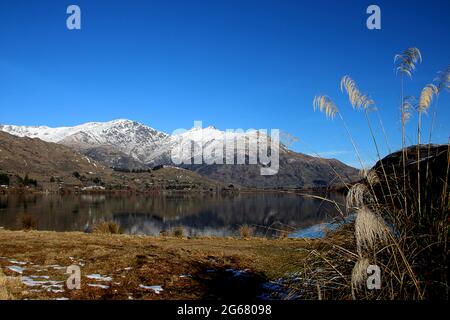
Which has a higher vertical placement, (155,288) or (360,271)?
(360,271)

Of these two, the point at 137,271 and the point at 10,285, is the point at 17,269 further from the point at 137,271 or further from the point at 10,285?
the point at 137,271

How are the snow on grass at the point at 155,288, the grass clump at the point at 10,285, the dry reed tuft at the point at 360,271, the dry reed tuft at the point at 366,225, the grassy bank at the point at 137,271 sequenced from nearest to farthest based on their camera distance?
the dry reed tuft at the point at 366,225
the dry reed tuft at the point at 360,271
the grass clump at the point at 10,285
the grassy bank at the point at 137,271
the snow on grass at the point at 155,288

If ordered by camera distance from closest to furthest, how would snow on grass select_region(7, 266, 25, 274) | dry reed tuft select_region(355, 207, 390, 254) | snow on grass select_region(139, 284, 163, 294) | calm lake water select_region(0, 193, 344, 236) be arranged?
dry reed tuft select_region(355, 207, 390, 254) < snow on grass select_region(139, 284, 163, 294) < snow on grass select_region(7, 266, 25, 274) < calm lake water select_region(0, 193, 344, 236)

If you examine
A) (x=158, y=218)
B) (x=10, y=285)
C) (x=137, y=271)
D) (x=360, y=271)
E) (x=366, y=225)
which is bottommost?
(x=158, y=218)

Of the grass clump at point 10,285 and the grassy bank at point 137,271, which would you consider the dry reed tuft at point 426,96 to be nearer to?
the grassy bank at point 137,271

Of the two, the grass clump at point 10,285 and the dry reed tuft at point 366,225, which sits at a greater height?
the dry reed tuft at point 366,225

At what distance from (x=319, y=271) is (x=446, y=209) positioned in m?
1.93

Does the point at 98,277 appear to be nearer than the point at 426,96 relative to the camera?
No

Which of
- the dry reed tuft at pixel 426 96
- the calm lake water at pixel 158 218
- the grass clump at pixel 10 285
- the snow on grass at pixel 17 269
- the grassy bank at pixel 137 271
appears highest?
the dry reed tuft at pixel 426 96

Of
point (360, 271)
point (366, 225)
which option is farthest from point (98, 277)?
point (366, 225)

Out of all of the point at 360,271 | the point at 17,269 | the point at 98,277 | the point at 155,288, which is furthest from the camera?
the point at 17,269

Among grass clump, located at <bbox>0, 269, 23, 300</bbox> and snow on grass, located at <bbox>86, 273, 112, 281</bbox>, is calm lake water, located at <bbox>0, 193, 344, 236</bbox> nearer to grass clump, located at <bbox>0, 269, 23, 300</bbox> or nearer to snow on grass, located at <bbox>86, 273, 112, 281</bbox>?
snow on grass, located at <bbox>86, 273, 112, 281</bbox>

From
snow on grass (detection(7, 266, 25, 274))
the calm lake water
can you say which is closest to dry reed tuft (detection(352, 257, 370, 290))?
the calm lake water

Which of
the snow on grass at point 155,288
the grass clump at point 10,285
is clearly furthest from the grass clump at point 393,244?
the grass clump at point 10,285
